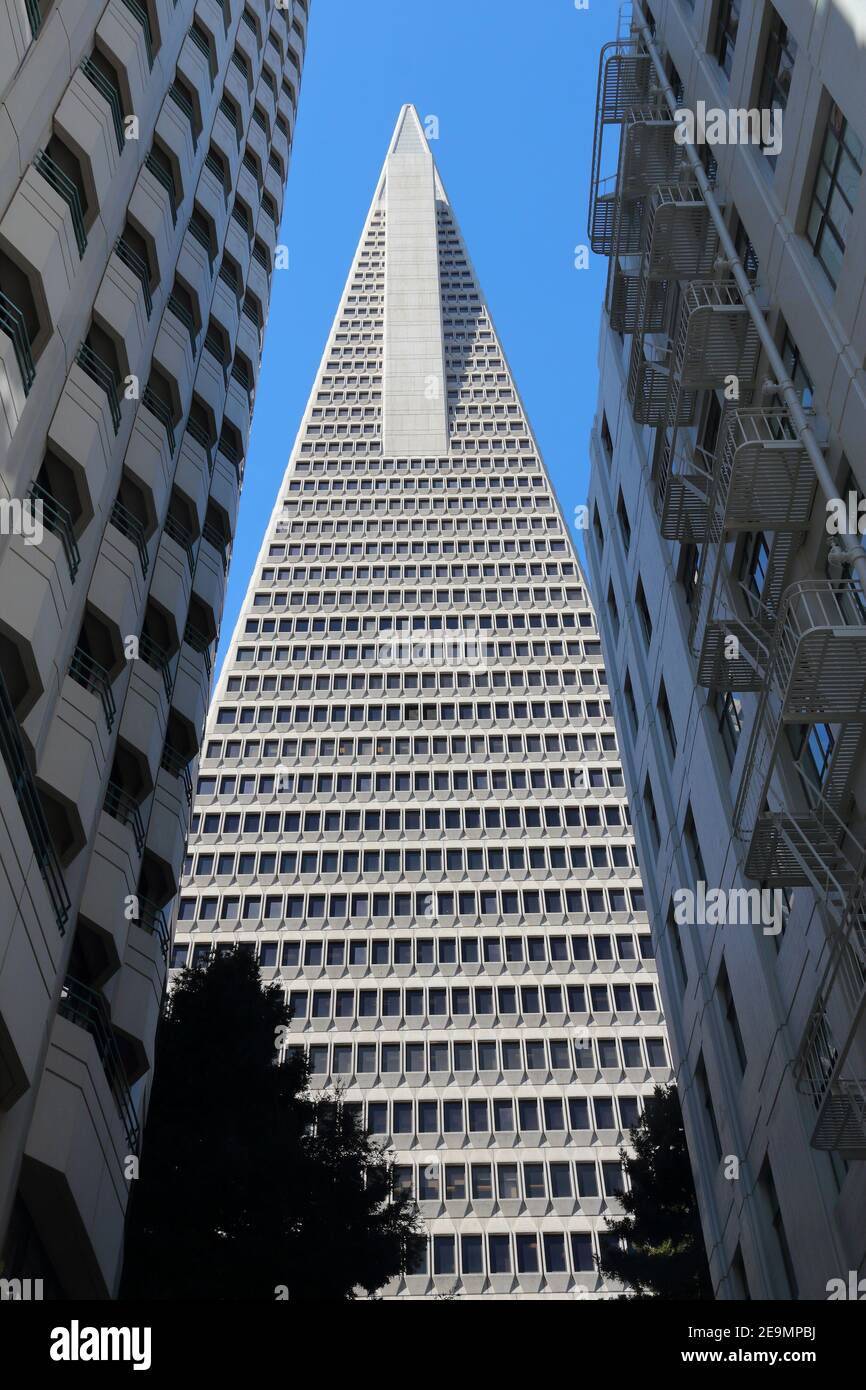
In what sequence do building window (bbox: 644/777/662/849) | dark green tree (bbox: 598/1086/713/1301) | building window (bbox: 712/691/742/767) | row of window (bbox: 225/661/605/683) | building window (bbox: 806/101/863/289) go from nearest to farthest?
building window (bbox: 806/101/863/289) → building window (bbox: 712/691/742/767) → building window (bbox: 644/777/662/849) → dark green tree (bbox: 598/1086/713/1301) → row of window (bbox: 225/661/605/683)

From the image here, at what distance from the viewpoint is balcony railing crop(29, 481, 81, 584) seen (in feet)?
61.9

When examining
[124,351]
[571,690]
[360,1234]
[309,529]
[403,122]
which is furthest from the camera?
[403,122]

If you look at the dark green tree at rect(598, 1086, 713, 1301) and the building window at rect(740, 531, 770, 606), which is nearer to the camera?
the building window at rect(740, 531, 770, 606)

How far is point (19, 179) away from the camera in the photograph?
18156mm

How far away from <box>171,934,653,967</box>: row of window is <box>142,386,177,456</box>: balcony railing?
165 ft

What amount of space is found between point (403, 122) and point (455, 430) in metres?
67.2

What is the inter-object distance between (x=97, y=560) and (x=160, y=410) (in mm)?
5554

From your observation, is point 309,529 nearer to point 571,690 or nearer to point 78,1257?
point 571,690

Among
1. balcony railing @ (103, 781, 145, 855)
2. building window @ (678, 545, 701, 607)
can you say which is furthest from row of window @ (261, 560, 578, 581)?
balcony railing @ (103, 781, 145, 855)

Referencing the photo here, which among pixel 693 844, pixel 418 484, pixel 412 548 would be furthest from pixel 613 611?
pixel 418 484

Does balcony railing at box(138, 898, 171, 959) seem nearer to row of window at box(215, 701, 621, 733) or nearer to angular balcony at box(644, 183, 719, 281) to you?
angular balcony at box(644, 183, 719, 281)

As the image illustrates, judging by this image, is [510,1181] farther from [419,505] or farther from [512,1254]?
[419,505]

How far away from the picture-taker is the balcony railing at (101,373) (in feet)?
71.1
